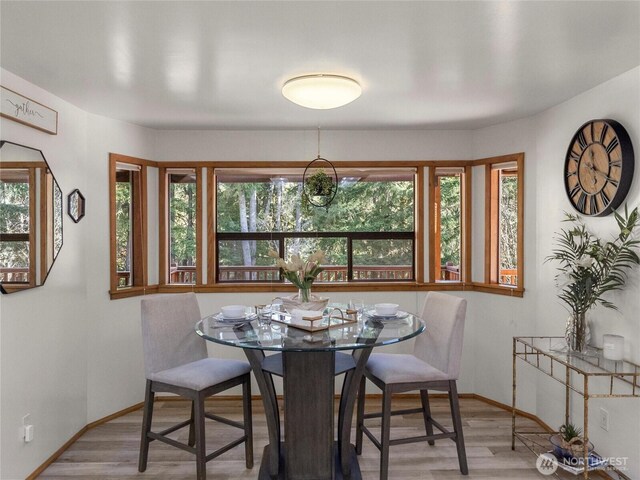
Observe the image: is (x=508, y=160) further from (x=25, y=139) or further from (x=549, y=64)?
(x=25, y=139)

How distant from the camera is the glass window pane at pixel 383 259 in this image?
13.9 ft

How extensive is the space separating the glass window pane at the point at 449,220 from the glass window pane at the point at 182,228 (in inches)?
90.3

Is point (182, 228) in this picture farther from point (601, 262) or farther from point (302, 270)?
point (601, 262)

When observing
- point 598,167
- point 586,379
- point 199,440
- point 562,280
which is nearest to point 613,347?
point 586,379

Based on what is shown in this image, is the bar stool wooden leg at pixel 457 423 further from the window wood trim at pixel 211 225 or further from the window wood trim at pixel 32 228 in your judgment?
the window wood trim at pixel 32 228

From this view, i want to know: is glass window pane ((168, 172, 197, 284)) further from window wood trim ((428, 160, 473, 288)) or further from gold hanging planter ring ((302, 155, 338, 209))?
window wood trim ((428, 160, 473, 288))

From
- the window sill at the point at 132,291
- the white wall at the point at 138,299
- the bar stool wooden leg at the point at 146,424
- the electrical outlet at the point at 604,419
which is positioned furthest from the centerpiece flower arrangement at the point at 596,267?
the window sill at the point at 132,291

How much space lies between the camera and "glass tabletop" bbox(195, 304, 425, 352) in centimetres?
222

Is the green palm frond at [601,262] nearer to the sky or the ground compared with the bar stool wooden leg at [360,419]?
nearer to the sky

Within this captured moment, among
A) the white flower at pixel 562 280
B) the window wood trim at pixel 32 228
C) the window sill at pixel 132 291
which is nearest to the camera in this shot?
the window wood trim at pixel 32 228

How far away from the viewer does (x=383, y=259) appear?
4.26 metres

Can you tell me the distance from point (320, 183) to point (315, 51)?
1817mm

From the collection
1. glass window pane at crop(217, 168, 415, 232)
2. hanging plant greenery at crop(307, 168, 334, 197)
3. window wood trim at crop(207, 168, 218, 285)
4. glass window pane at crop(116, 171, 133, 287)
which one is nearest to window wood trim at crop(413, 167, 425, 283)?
glass window pane at crop(217, 168, 415, 232)

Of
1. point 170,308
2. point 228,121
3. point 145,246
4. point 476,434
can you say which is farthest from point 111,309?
A: point 476,434
